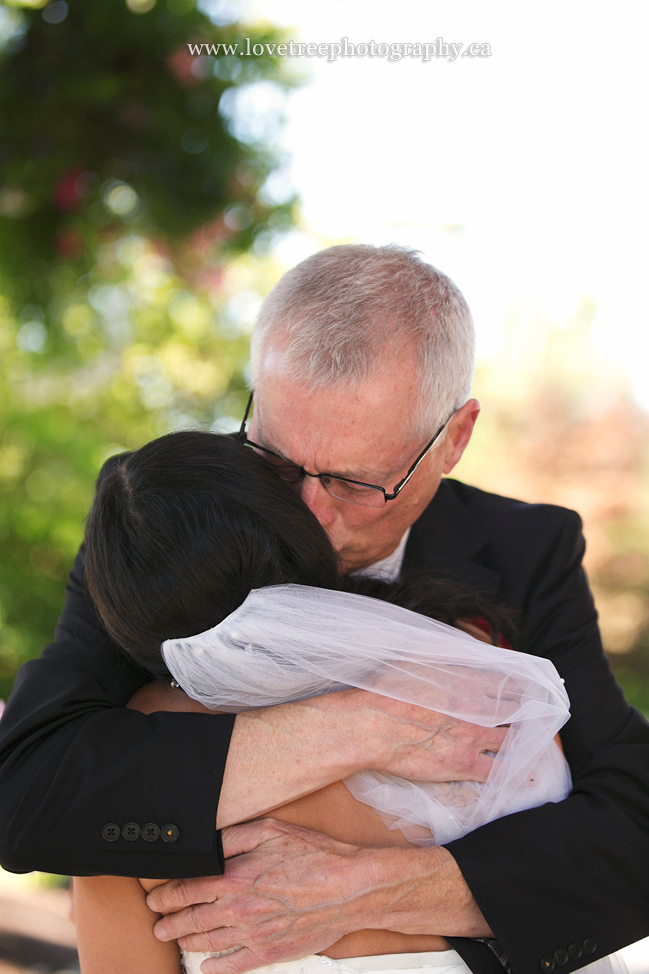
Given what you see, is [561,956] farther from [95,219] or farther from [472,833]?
[95,219]

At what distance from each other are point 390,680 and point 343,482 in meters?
0.55

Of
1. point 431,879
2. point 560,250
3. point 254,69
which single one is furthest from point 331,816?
point 560,250

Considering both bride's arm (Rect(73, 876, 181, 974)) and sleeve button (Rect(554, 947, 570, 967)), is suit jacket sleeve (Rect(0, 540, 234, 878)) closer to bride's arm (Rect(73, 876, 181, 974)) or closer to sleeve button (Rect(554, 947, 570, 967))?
bride's arm (Rect(73, 876, 181, 974))

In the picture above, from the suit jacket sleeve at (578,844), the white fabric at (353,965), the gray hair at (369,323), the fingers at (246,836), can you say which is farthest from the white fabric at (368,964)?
the gray hair at (369,323)

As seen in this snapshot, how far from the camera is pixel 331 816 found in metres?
1.49

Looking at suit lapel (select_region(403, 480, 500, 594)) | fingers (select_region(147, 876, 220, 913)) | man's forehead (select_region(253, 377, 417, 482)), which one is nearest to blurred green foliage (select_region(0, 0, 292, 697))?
man's forehead (select_region(253, 377, 417, 482))

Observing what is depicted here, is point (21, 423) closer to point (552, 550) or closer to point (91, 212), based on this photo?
point (91, 212)

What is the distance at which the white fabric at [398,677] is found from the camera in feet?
4.55

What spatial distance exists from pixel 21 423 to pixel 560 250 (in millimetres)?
5063

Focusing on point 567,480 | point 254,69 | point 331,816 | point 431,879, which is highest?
point 254,69

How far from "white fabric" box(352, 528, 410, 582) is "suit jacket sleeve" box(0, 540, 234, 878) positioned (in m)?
0.80

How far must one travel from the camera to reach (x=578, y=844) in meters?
1.59

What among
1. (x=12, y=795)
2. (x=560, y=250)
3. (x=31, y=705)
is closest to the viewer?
(x=12, y=795)

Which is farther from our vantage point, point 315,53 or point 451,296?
point 315,53
